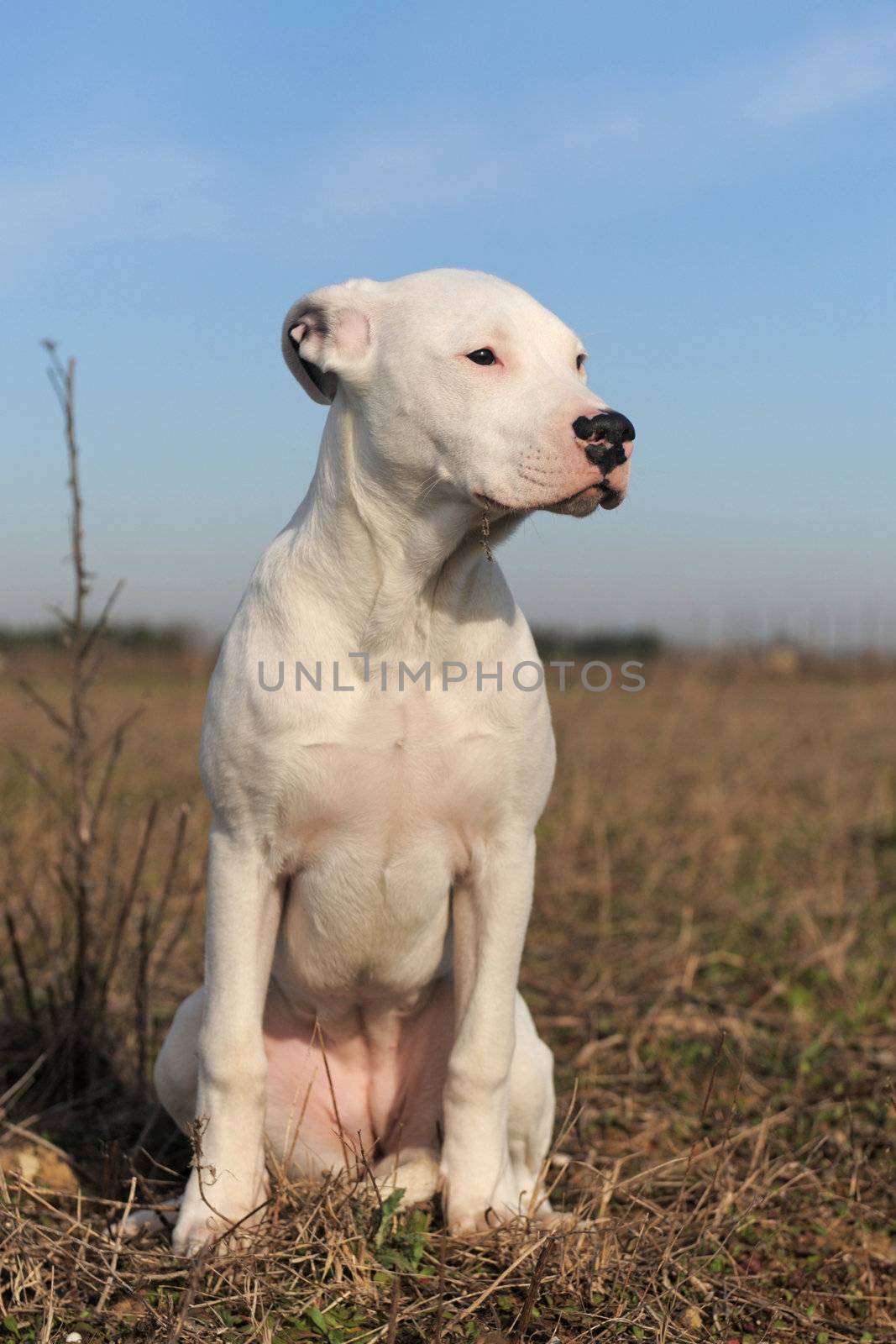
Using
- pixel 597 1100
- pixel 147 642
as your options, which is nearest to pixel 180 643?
pixel 147 642

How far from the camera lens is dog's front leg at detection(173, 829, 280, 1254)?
9.69 ft

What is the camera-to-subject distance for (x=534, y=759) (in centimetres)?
306

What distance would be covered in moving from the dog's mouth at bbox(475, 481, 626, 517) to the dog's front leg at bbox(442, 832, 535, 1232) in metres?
0.80

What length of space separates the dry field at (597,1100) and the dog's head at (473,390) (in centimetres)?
158

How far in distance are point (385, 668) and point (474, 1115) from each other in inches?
43.6

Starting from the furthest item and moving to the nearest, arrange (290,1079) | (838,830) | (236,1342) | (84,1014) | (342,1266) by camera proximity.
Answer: (838,830) → (84,1014) → (290,1079) → (342,1266) → (236,1342)

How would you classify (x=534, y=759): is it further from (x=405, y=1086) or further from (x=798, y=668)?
(x=798, y=668)

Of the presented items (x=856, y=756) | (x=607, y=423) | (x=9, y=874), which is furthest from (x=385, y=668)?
(x=856, y=756)

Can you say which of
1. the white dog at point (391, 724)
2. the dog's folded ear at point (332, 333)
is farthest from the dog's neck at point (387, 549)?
the dog's folded ear at point (332, 333)

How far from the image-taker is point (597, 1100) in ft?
14.1

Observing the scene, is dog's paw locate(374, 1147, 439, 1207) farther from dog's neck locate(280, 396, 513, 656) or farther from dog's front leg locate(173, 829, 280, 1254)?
dog's neck locate(280, 396, 513, 656)

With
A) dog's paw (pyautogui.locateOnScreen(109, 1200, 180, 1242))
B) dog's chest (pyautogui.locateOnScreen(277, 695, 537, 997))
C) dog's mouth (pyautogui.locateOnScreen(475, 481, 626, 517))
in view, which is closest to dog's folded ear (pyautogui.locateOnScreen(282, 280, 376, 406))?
dog's mouth (pyautogui.locateOnScreen(475, 481, 626, 517))

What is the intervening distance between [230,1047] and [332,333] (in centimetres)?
169

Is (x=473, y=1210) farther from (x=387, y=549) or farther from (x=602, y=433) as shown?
(x=602, y=433)
